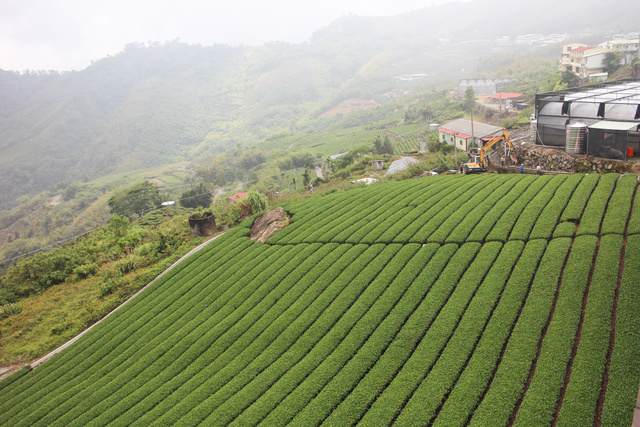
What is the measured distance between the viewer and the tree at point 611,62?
202 ft

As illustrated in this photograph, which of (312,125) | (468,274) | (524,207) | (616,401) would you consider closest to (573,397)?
(616,401)

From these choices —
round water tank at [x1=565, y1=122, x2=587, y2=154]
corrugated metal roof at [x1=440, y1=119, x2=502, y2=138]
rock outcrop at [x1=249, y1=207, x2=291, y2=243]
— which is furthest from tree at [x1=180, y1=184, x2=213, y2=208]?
round water tank at [x1=565, y1=122, x2=587, y2=154]

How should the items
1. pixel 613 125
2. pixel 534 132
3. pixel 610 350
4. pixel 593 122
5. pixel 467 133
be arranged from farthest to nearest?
1. pixel 467 133
2. pixel 534 132
3. pixel 593 122
4. pixel 613 125
5. pixel 610 350

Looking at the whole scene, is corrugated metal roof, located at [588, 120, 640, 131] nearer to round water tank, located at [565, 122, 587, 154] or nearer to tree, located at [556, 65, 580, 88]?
round water tank, located at [565, 122, 587, 154]

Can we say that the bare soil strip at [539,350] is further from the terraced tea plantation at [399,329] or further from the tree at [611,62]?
the tree at [611,62]

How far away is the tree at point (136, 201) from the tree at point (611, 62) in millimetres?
74360

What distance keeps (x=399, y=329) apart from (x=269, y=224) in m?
11.9

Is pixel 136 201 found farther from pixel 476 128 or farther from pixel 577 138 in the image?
pixel 577 138

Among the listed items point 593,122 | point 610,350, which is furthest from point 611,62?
point 610,350

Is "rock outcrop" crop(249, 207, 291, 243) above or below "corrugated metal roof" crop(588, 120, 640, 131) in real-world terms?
below

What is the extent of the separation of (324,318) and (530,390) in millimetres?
6378

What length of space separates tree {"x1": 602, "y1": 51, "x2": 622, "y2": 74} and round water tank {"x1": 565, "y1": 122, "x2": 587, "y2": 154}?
179 feet

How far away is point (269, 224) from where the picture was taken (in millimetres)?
21625

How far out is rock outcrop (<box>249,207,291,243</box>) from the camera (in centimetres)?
2081
